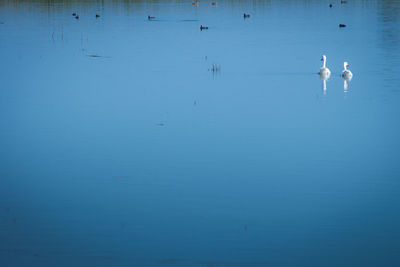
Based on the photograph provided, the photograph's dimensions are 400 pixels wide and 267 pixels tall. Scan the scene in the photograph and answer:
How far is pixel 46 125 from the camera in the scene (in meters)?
17.3

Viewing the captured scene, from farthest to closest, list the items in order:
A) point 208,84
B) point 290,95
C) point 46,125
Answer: point 208,84 → point 290,95 → point 46,125

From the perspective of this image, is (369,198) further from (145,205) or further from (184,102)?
(184,102)

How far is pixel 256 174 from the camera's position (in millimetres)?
13031

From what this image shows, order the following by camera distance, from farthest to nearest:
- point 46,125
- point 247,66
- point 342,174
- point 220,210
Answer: point 247,66, point 46,125, point 342,174, point 220,210

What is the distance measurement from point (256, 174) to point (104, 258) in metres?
4.52

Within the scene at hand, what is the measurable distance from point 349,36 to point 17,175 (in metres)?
31.7

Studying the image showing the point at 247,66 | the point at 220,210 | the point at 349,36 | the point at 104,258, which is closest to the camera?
the point at 104,258

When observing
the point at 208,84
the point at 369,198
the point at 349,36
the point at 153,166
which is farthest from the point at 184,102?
the point at 349,36

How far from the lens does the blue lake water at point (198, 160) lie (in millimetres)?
9867

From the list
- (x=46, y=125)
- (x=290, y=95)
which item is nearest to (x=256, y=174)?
(x=46, y=125)

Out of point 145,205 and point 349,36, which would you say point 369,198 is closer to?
point 145,205

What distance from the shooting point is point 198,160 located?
46.0 ft

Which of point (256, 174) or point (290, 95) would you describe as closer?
point (256, 174)

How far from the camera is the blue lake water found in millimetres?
9867
